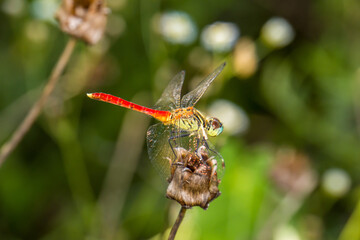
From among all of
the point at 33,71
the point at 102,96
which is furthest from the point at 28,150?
the point at 102,96

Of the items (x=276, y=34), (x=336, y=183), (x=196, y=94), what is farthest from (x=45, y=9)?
(x=336, y=183)

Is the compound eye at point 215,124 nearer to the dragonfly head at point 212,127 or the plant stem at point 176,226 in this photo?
the dragonfly head at point 212,127

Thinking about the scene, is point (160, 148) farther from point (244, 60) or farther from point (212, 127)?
point (244, 60)

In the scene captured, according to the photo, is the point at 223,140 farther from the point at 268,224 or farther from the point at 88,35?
the point at 88,35

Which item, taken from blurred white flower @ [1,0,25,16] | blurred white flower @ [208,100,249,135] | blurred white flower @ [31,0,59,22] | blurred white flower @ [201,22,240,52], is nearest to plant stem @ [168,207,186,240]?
blurred white flower @ [208,100,249,135]

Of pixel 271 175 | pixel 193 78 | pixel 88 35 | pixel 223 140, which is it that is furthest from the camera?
pixel 193 78
